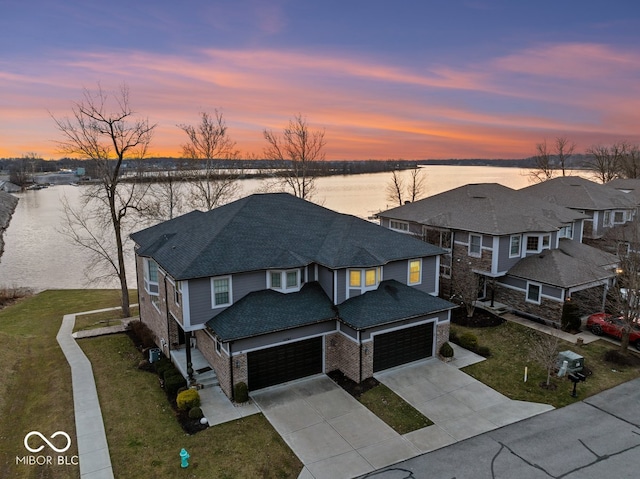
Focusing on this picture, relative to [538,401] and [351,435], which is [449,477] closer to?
[351,435]

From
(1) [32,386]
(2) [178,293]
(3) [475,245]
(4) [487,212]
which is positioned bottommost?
(1) [32,386]

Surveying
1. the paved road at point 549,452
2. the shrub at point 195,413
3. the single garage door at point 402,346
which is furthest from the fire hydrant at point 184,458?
the single garage door at point 402,346

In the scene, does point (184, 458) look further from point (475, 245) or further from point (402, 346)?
point (475, 245)

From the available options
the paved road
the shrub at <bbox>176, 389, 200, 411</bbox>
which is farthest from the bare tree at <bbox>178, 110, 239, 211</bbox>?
the paved road

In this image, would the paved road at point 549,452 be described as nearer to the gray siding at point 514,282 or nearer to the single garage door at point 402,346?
the single garage door at point 402,346

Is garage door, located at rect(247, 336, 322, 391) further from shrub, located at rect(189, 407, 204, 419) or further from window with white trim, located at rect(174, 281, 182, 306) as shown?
window with white trim, located at rect(174, 281, 182, 306)

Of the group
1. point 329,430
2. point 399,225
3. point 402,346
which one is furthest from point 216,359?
point 399,225
